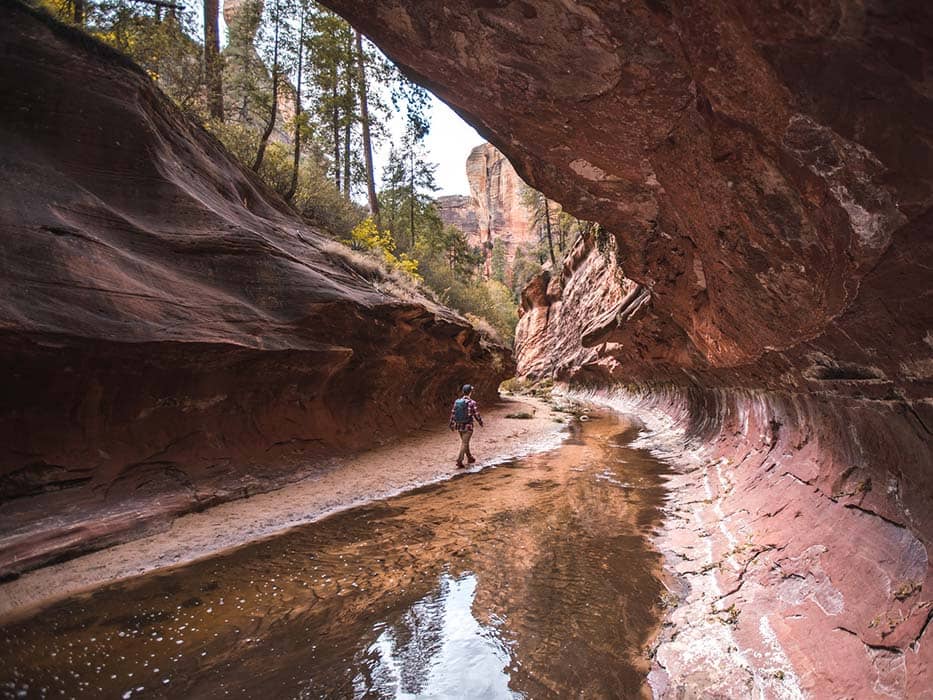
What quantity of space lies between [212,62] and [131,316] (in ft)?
41.4

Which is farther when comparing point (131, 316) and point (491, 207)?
point (491, 207)

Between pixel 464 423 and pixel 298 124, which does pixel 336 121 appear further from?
pixel 464 423

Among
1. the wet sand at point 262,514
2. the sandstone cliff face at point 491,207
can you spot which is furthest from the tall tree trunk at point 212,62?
the sandstone cliff face at point 491,207

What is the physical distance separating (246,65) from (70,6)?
302 inches

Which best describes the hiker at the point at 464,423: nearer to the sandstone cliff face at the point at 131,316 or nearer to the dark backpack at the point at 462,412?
the dark backpack at the point at 462,412

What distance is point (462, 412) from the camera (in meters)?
11.4

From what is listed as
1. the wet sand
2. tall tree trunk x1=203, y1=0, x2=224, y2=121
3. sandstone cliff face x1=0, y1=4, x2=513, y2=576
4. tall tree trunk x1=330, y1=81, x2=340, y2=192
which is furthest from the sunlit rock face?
tall tree trunk x1=330, y1=81, x2=340, y2=192

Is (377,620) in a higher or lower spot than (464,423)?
lower

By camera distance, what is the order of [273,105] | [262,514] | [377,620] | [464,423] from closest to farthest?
[377,620]
[262,514]
[464,423]
[273,105]

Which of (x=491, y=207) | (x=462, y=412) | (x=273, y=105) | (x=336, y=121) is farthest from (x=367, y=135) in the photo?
(x=491, y=207)

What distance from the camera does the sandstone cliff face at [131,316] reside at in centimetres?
608

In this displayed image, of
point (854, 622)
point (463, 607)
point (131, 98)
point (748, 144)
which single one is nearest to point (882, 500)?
point (854, 622)

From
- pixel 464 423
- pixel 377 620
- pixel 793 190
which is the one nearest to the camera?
pixel 793 190

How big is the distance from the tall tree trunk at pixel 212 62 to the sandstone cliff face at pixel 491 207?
70.5 meters
